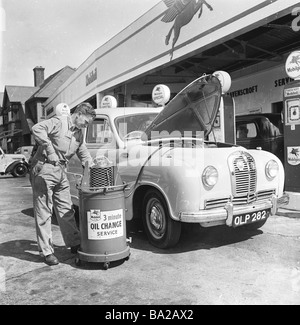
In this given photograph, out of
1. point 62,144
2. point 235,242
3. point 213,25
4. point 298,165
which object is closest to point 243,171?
point 235,242

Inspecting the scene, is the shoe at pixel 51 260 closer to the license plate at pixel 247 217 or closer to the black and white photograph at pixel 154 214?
the black and white photograph at pixel 154 214

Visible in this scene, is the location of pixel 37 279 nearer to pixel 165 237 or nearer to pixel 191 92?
pixel 165 237

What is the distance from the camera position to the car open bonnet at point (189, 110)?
16.6 ft

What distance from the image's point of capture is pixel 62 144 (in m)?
4.00

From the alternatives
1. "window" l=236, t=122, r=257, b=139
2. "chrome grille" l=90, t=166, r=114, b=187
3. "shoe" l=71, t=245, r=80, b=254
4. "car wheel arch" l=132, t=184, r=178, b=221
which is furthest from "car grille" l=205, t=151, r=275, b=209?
"window" l=236, t=122, r=257, b=139

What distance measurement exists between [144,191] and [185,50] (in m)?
6.55

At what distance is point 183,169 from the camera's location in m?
3.91

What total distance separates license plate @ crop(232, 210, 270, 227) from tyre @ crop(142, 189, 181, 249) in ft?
2.06

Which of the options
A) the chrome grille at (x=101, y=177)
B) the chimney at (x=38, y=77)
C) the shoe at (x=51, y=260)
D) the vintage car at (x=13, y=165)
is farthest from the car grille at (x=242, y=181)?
the chimney at (x=38, y=77)

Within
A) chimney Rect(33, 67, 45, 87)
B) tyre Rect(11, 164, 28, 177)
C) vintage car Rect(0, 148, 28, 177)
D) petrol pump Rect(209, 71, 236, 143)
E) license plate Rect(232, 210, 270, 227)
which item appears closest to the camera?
license plate Rect(232, 210, 270, 227)

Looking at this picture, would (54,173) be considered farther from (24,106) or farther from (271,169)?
(24,106)

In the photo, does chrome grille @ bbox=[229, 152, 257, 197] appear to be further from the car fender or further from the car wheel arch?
the car wheel arch

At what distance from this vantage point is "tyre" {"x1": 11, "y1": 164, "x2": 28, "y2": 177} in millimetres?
16984

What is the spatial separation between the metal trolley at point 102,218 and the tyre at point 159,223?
563 millimetres
